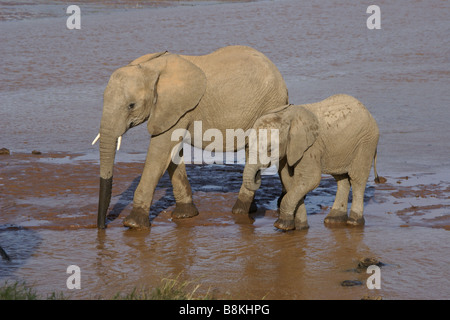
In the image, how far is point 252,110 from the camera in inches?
356

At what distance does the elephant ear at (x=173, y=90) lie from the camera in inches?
336

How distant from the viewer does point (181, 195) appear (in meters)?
9.22

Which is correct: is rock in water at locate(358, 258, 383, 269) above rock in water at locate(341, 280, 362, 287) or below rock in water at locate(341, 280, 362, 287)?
above

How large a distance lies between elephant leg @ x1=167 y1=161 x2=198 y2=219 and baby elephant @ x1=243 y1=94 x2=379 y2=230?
110cm

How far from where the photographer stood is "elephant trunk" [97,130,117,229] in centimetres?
830

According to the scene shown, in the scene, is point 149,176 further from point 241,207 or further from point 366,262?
point 366,262

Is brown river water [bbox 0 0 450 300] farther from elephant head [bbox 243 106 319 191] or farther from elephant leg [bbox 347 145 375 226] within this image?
elephant head [bbox 243 106 319 191]

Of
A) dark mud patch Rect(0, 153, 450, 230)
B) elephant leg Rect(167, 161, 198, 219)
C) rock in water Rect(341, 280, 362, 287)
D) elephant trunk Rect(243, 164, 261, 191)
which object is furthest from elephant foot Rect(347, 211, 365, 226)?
rock in water Rect(341, 280, 362, 287)

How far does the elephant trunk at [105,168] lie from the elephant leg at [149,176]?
0.27 meters

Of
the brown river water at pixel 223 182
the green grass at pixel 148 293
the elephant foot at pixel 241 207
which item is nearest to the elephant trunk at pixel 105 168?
the brown river water at pixel 223 182

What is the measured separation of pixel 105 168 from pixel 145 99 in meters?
0.82

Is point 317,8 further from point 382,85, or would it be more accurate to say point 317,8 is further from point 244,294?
point 244,294

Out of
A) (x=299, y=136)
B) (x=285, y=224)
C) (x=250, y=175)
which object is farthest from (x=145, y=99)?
(x=285, y=224)
